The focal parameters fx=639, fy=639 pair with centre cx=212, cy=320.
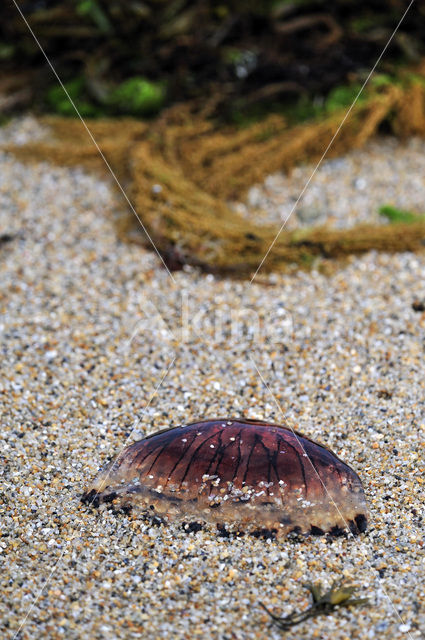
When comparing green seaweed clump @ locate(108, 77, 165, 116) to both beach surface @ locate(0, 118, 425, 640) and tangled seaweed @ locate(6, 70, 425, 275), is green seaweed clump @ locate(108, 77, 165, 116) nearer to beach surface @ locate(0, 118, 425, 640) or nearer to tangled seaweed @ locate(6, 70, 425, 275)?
tangled seaweed @ locate(6, 70, 425, 275)

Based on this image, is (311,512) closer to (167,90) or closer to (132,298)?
(132,298)

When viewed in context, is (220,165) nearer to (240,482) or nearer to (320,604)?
(240,482)

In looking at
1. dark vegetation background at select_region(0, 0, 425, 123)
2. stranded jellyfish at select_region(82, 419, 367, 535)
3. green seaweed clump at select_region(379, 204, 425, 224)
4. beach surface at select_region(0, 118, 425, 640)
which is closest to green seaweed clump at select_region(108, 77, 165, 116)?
dark vegetation background at select_region(0, 0, 425, 123)

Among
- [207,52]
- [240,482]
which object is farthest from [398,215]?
[240,482]

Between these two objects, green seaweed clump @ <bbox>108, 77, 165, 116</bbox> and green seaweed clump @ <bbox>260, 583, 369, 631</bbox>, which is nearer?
green seaweed clump @ <bbox>260, 583, 369, 631</bbox>

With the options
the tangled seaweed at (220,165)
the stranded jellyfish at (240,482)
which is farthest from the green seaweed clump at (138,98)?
the stranded jellyfish at (240,482)

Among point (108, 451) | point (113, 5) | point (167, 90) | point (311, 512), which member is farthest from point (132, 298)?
point (113, 5)
